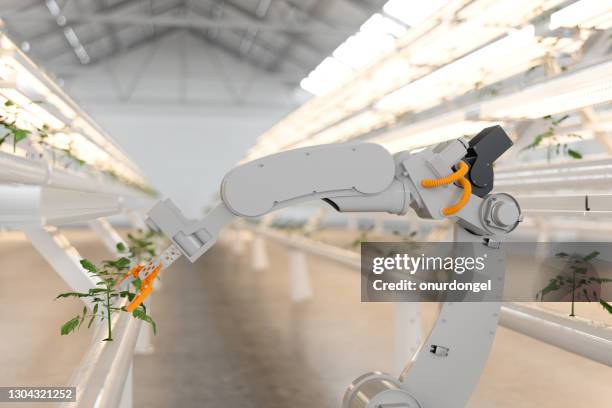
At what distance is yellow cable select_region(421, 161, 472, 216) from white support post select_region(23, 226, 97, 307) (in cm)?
128

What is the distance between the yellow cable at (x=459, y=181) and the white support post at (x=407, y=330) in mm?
1380

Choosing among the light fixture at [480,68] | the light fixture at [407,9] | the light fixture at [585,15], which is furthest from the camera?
the light fixture at [407,9]

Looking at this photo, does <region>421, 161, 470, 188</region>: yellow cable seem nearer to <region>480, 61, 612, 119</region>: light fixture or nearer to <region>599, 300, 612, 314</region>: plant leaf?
<region>480, 61, 612, 119</region>: light fixture

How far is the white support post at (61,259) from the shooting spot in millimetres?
2090

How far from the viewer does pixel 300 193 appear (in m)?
1.51

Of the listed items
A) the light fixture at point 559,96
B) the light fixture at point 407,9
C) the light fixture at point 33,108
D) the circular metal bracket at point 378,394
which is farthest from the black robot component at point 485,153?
the light fixture at point 407,9

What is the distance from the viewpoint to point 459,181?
5.36 feet

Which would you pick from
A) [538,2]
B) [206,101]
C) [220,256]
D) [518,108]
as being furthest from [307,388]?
[206,101]

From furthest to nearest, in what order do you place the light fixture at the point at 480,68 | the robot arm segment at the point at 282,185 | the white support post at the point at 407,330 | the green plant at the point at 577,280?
the white support post at the point at 407,330 < the light fixture at the point at 480,68 < the green plant at the point at 577,280 < the robot arm segment at the point at 282,185

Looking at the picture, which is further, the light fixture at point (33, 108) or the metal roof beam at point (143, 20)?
the metal roof beam at point (143, 20)

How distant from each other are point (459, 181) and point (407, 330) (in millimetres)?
1512

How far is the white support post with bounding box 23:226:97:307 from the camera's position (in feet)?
6.86

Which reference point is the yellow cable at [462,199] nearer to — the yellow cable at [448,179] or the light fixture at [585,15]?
the yellow cable at [448,179]

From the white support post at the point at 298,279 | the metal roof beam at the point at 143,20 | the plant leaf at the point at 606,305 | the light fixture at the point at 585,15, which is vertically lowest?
the white support post at the point at 298,279
